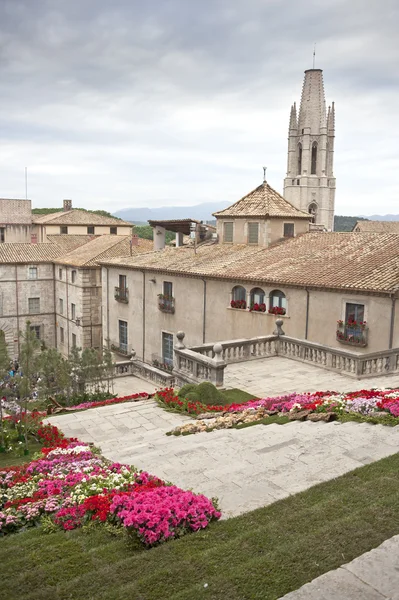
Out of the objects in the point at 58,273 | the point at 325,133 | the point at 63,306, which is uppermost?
the point at 325,133

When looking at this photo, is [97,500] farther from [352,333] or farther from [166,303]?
[166,303]

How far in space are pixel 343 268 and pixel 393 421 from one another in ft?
47.6

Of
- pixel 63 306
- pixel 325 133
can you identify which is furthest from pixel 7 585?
pixel 325 133

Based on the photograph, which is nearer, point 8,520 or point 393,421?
point 8,520

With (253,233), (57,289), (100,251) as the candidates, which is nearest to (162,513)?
(253,233)

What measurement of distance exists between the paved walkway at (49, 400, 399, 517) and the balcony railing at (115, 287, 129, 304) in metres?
24.3

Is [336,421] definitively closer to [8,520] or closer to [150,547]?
[150,547]

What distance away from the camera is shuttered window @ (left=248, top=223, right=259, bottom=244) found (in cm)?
3494

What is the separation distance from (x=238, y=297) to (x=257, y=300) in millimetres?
1529

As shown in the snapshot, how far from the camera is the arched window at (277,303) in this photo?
2608 cm

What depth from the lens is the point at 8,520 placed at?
8.08 meters

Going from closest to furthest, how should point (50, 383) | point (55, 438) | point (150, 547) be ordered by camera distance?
point (150, 547), point (55, 438), point (50, 383)

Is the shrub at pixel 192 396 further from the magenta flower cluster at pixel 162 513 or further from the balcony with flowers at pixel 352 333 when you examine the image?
the balcony with flowers at pixel 352 333

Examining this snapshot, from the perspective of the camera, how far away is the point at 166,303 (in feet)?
111
